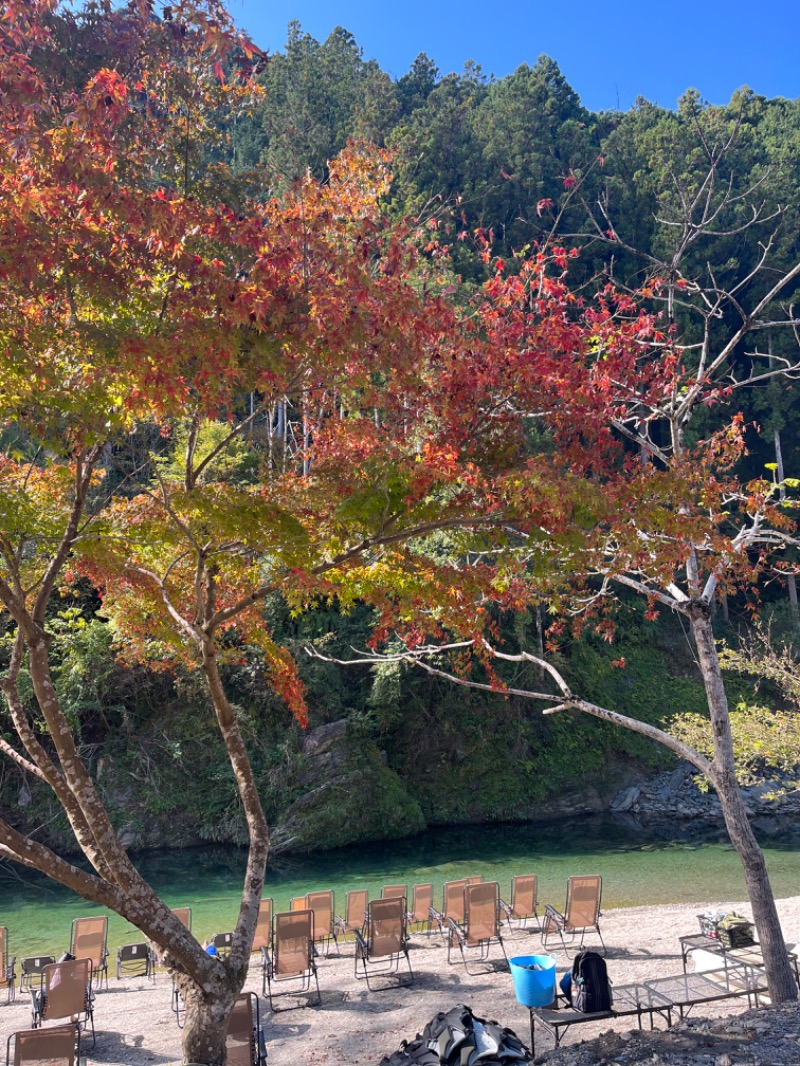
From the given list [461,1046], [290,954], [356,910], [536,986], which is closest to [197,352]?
[461,1046]

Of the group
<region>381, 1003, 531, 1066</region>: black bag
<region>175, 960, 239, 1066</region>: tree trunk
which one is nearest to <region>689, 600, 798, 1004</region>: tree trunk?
<region>381, 1003, 531, 1066</region>: black bag

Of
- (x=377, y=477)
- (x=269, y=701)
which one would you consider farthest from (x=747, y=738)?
(x=269, y=701)

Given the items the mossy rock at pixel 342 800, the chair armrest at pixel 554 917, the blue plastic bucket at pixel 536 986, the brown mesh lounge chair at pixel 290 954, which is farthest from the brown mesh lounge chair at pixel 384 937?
the mossy rock at pixel 342 800

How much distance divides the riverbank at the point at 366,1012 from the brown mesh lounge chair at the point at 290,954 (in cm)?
32

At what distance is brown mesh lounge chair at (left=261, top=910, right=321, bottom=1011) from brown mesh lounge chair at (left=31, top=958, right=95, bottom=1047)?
174cm

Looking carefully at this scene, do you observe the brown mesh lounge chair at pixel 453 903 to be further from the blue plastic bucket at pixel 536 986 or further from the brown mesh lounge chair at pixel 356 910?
the blue plastic bucket at pixel 536 986

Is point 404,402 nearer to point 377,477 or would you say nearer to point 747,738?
point 377,477

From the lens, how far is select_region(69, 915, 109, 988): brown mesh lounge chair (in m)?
8.46

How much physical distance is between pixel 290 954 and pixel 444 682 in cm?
1298

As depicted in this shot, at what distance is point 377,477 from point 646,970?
21.7 ft

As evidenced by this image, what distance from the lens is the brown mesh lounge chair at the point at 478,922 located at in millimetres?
8781

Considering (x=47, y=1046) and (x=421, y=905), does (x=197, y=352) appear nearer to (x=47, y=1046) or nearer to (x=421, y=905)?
(x=47, y=1046)

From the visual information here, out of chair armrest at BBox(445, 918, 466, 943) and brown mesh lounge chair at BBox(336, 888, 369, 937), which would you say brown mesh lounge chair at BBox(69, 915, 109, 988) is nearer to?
brown mesh lounge chair at BBox(336, 888, 369, 937)

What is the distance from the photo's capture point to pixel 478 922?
8867 millimetres
